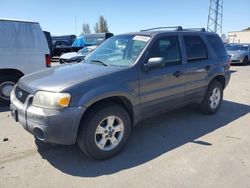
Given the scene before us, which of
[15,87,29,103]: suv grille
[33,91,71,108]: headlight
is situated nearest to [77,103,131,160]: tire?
[33,91,71,108]: headlight

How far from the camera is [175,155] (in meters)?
3.84

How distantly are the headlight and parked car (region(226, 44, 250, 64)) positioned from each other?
53.4 feet

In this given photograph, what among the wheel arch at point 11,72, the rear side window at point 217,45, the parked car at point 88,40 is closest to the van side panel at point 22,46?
the wheel arch at point 11,72

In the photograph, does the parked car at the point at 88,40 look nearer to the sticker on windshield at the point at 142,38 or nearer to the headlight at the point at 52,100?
the sticker on windshield at the point at 142,38

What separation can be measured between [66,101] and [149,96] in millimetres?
1481

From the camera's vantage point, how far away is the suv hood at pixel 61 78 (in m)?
3.37

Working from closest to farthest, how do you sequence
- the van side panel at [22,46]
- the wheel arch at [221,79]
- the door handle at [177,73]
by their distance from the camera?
1. the door handle at [177,73]
2. the wheel arch at [221,79]
3. the van side panel at [22,46]

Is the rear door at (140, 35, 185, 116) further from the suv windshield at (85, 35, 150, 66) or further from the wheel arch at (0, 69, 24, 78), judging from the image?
the wheel arch at (0, 69, 24, 78)

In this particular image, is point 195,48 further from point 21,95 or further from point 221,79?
point 21,95

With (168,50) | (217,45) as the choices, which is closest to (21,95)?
(168,50)

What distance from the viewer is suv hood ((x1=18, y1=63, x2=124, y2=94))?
11.1 feet

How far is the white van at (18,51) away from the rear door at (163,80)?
3.71 metres

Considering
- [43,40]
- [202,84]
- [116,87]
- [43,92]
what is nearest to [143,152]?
[116,87]

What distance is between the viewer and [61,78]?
11.8 feet
